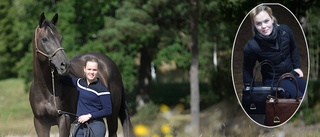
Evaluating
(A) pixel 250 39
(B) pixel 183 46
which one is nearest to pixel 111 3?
(B) pixel 183 46

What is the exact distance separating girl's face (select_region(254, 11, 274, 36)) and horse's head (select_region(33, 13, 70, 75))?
2270 millimetres

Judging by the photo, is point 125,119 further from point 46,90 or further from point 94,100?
point 94,100

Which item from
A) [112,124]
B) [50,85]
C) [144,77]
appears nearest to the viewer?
[50,85]

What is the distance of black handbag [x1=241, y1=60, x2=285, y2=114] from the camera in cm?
734

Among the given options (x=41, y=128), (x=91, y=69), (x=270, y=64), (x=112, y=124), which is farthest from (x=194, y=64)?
(x=91, y=69)

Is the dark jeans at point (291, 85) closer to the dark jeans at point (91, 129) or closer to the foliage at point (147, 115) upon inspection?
the dark jeans at point (91, 129)

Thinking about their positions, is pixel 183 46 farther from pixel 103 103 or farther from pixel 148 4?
pixel 103 103

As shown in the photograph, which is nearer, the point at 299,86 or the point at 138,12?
the point at 299,86

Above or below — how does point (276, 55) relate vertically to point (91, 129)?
above

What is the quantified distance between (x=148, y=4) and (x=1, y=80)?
30.6 m

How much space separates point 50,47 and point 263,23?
255 centimetres

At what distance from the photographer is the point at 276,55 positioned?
24.0 ft

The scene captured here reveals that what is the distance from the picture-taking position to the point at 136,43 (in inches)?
1419

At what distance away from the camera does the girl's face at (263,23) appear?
23.9 feet
